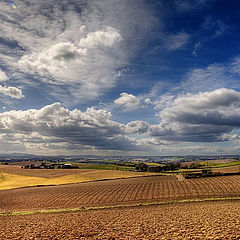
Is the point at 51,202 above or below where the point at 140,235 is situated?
below

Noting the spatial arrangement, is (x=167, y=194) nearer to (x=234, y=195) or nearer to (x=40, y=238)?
(x=234, y=195)

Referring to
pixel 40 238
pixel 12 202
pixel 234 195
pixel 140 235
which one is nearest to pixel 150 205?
pixel 234 195

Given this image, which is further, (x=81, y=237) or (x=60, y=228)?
(x=60, y=228)

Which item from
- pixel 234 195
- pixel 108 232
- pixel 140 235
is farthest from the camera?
pixel 234 195

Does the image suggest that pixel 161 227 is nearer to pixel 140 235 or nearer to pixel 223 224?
pixel 140 235

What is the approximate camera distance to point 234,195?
143 feet

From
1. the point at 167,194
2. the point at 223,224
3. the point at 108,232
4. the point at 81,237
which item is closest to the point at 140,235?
the point at 108,232

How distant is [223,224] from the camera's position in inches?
795

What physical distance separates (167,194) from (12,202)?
3457cm

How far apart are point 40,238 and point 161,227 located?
11.1m

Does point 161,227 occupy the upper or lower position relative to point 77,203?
upper

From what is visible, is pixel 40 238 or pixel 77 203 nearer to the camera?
pixel 40 238

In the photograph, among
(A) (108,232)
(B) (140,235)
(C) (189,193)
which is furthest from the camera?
(C) (189,193)

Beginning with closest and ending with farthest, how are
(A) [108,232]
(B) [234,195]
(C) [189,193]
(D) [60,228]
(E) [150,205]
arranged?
(A) [108,232]
(D) [60,228]
(E) [150,205]
(B) [234,195]
(C) [189,193]
